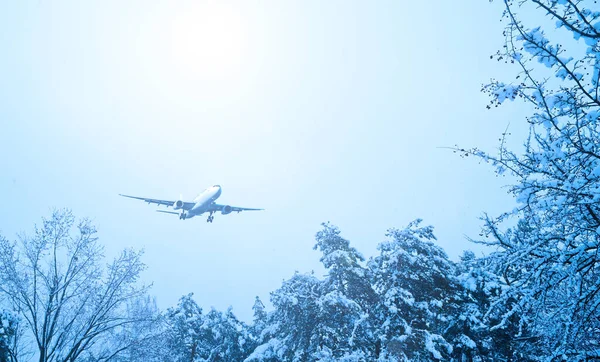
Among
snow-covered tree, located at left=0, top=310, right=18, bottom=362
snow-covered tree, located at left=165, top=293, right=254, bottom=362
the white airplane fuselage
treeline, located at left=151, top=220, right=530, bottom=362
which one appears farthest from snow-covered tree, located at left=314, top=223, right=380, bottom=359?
the white airplane fuselage

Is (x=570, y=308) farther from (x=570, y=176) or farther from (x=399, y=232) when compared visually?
(x=399, y=232)

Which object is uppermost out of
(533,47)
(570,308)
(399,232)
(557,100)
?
(399,232)

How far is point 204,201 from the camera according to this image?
134 feet

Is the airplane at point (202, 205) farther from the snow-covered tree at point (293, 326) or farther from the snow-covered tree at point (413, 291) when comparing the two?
the snow-covered tree at point (413, 291)

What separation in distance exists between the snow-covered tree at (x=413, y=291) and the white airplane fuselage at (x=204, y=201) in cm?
2890

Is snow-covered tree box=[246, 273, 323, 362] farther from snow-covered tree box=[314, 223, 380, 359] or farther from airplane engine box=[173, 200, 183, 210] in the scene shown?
airplane engine box=[173, 200, 183, 210]

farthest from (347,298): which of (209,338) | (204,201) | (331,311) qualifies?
(204,201)

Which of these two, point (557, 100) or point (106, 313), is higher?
point (557, 100)

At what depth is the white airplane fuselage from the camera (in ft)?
134

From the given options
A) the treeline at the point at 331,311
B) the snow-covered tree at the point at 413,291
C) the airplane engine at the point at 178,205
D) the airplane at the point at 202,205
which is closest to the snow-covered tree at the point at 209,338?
the treeline at the point at 331,311

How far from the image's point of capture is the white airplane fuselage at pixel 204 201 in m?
40.9

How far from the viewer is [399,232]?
55.5ft

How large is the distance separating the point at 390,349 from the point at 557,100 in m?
13.4

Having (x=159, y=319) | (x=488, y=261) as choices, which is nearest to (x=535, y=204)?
(x=488, y=261)
